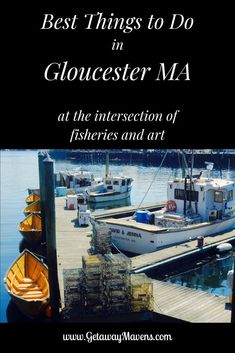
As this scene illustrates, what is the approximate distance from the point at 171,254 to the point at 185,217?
3.92 meters

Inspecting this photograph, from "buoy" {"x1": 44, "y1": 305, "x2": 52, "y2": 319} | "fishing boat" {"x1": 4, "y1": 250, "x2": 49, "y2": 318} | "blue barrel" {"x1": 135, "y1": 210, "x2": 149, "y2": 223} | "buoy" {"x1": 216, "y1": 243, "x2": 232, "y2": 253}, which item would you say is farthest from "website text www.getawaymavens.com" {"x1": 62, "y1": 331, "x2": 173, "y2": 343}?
"blue barrel" {"x1": 135, "y1": 210, "x2": 149, "y2": 223}

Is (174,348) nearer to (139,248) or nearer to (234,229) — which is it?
(139,248)

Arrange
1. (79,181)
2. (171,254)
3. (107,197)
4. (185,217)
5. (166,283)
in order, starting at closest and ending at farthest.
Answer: (166,283)
(171,254)
(185,217)
(107,197)
(79,181)

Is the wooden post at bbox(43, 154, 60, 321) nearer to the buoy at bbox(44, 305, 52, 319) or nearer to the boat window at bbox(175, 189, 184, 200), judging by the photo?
the buoy at bbox(44, 305, 52, 319)

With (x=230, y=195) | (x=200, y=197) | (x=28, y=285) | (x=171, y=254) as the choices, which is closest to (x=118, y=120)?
(x=28, y=285)

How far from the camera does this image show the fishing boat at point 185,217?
60.0 feet

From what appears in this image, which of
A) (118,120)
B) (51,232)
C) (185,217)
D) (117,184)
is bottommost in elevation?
(185,217)

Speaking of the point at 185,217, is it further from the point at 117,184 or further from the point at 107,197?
the point at 117,184

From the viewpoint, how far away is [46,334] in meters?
8.67

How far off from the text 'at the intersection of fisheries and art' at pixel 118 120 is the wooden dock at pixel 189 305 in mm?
6010

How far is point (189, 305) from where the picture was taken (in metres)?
11.5

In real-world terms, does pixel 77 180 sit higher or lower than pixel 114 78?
lower

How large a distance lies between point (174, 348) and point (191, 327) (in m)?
2.17

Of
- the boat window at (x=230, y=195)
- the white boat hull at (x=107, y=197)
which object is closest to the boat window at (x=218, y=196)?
the boat window at (x=230, y=195)
